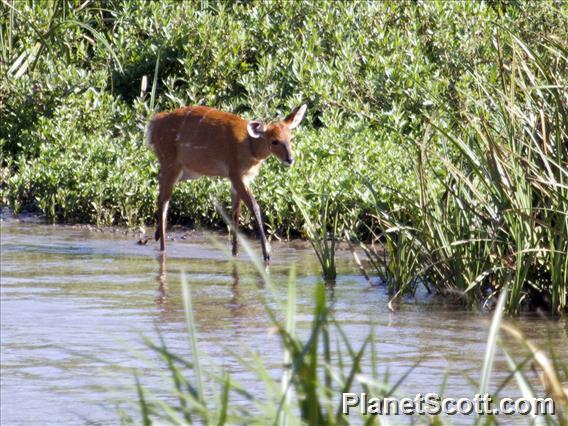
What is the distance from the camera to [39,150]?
12.1m

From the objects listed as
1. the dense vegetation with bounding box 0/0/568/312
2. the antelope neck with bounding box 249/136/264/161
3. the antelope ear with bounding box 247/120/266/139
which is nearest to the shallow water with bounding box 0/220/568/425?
the dense vegetation with bounding box 0/0/568/312

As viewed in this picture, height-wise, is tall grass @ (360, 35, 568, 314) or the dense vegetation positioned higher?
the dense vegetation

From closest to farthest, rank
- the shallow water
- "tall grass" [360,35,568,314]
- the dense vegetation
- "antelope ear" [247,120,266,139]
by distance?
the shallow water → "tall grass" [360,35,568,314] → "antelope ear" [247,120,266,139] → the dense vegetation

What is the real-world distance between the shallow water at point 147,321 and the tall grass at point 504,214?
223mm

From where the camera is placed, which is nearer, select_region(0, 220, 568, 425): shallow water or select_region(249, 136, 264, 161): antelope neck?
select_region(0, 220, 568, 425): shallow water

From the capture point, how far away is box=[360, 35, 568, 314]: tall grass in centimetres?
707

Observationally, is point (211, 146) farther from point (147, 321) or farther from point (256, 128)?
point (147, 321)

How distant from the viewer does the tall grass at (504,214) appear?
7.07 meters

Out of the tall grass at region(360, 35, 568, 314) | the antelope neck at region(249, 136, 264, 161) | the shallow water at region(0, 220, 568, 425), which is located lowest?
the shallow water at region(0, 220, 568, 425)

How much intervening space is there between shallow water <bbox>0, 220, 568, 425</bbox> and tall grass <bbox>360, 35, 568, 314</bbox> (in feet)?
0.73

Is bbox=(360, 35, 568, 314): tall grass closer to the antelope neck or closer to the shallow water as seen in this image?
the shallow water

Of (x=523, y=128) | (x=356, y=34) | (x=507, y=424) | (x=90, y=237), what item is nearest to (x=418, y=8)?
(x=356, y=34)

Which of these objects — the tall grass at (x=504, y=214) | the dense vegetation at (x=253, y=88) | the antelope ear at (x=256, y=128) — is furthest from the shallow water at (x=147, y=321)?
the antelope ear at (x=256, y=128)

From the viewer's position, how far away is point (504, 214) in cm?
725
